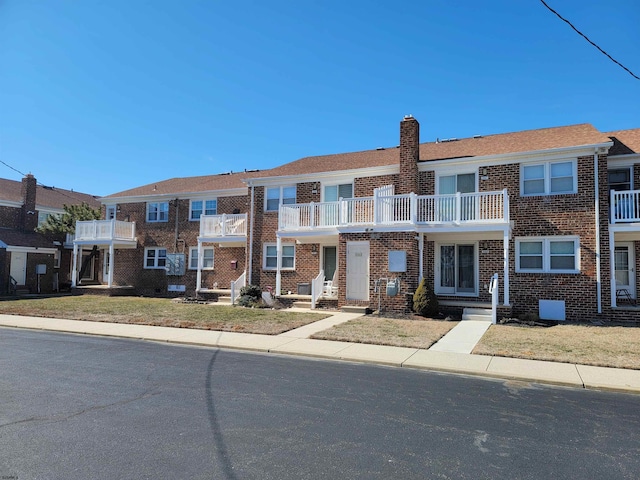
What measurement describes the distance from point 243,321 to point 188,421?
8.64m

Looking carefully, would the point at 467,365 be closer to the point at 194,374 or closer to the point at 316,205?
the point at 194,374

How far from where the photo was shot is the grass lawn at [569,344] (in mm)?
8750

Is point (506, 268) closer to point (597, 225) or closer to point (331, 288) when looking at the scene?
point (597, 225)

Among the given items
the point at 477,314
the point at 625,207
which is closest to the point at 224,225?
the point at 477,314

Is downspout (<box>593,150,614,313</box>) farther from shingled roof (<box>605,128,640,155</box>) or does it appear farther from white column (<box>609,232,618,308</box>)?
shingled roof (<box>605,128,640,155</box>)

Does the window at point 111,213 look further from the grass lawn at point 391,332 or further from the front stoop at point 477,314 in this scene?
the front stoop at point 477,314

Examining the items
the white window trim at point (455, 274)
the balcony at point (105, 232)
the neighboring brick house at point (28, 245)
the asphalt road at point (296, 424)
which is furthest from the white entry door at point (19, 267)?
the white window trim at point (455, 274)

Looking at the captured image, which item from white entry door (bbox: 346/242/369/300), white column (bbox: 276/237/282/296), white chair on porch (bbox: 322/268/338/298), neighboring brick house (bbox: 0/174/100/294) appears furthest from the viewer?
neighboring brick house (bbox: 0/174/100/294)

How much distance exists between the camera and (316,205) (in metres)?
18.2

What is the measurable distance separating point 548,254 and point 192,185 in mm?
19252

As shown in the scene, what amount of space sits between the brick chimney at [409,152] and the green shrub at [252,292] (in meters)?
7.54

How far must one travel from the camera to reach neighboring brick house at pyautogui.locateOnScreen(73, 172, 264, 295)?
22.3 m

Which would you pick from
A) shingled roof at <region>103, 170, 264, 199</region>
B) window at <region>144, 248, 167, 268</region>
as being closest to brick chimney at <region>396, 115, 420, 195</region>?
shingled roof at <region>103, 170, 264, 199</region>

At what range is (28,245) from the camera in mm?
27250
